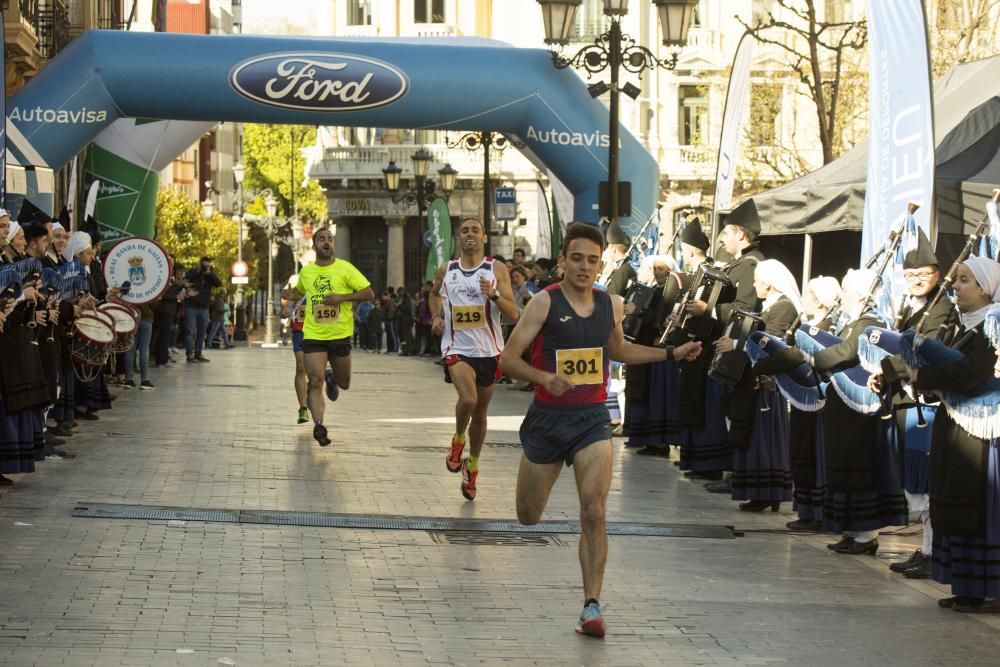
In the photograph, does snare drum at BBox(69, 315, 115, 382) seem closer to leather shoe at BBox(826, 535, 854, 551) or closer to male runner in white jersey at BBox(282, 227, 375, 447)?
male runner in white jersey at BBox(282, 227, 375, 447)

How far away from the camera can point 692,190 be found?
64125mm

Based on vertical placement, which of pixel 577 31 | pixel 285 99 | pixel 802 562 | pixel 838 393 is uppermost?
pixel 577 31

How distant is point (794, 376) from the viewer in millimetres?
12078

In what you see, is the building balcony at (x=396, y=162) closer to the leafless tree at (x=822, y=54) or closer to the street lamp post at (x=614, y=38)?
the leafless tree at (x=822, y=54)

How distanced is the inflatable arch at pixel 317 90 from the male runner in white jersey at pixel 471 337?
9490 millimetres

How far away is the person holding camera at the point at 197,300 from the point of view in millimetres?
32969

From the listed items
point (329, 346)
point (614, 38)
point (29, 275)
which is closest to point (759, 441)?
point (29, 275)

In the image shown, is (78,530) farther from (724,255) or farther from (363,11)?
(363,11)

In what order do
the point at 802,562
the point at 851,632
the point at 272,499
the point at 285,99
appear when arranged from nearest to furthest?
the point at 851,632 < the point at 802,562 < the point at 272,499 < the point at 285,99

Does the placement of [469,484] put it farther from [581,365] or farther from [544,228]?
[544,228]

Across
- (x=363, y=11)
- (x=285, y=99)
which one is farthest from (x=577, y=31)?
(x=285, y=99)

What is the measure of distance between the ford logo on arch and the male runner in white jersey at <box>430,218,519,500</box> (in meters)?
9.46

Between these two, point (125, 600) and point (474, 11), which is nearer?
point (125, 600)

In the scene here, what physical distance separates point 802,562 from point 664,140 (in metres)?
54.8
